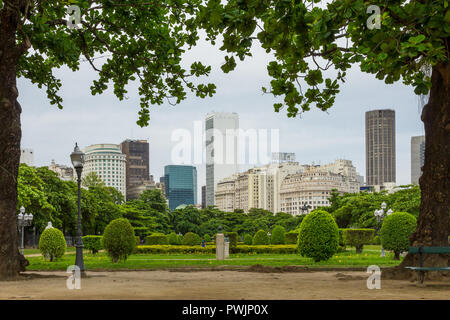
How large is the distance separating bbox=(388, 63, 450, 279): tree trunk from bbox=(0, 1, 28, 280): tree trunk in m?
8.43

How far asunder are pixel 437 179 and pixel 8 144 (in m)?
9.30

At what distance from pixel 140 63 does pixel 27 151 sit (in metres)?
129

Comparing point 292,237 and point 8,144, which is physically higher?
point 8,144

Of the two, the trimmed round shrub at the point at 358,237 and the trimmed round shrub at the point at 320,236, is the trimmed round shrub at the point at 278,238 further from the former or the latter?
the trimmed round shrub at the point at 320,236

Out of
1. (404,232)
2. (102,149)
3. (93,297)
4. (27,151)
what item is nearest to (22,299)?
(93,297)

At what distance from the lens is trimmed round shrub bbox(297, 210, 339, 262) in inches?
714

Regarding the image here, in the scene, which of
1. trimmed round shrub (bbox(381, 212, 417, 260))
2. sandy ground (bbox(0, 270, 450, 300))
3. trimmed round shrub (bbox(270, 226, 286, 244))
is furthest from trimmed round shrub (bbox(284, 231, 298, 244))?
sandy ground (bbox(0, 270, 450, 300))

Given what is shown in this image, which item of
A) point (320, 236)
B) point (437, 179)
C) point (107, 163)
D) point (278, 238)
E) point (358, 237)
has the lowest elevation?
point (278, 238)

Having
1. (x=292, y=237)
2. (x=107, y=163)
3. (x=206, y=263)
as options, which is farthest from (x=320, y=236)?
(x=107, y=163)

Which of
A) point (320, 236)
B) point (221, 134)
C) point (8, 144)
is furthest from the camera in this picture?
point (221, 134)

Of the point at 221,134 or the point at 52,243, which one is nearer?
the point at 52,243

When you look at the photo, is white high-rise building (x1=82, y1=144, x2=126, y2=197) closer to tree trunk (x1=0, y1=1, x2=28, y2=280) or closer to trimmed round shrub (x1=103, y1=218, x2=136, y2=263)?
trimmed round shrub (x1=103, y1=218, x2=136, y2=263)

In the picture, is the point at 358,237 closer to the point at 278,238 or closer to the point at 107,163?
the point at 278,238

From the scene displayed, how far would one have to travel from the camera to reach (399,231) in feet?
70.6
